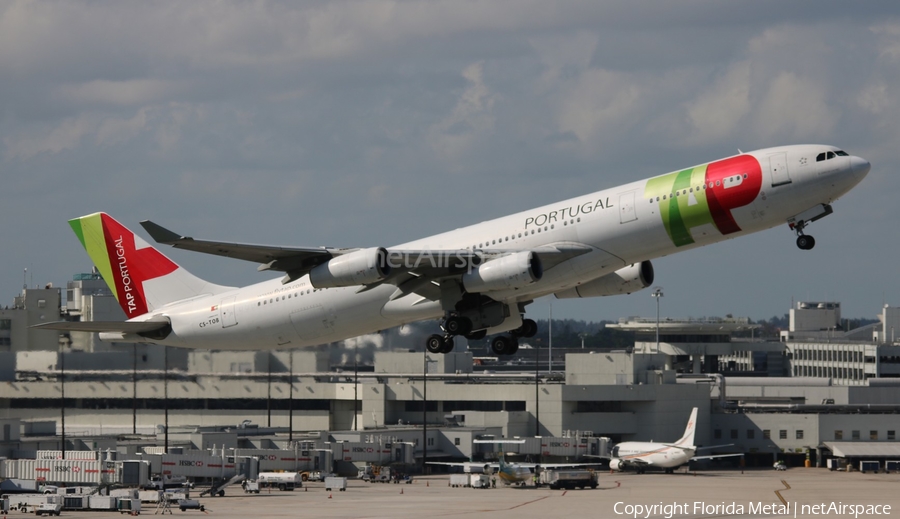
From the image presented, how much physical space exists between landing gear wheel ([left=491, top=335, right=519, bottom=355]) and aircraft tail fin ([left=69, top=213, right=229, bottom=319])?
1409cm

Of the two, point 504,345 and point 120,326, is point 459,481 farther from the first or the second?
point 120,326

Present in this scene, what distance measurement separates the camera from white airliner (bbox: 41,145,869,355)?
164 feet

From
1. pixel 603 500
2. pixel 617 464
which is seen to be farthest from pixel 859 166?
pixel 617 464

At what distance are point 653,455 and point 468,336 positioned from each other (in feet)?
159

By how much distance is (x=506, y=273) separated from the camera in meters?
52.0

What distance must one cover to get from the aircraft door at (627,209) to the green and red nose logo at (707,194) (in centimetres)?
75

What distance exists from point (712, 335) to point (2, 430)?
13147 cm

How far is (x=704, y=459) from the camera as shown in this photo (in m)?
108

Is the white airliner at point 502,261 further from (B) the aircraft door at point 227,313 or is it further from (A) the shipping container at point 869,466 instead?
(A) the shipping container at point 869,466

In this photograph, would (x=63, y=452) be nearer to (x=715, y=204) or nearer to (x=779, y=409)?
(x=715, y=204)

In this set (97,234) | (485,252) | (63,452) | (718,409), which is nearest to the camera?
(485,252)

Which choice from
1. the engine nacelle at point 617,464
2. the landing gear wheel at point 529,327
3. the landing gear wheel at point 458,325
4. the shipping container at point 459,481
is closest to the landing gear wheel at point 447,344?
the landing gear wheel at point 458,325

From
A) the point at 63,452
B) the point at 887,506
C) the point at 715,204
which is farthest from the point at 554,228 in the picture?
the point at 63,452

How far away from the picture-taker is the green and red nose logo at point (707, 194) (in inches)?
1959
